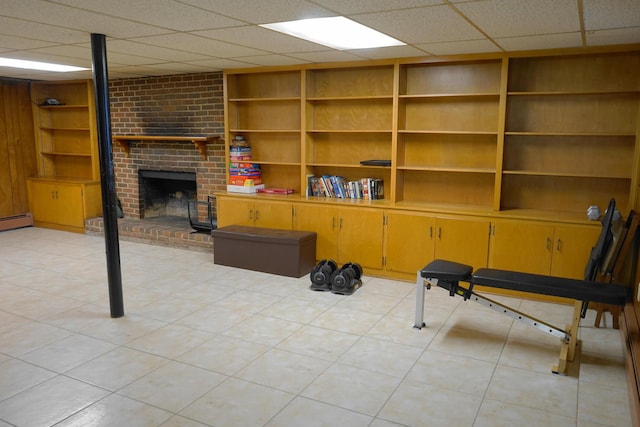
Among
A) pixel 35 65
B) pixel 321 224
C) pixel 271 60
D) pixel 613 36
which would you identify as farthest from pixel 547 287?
pixel 35 65

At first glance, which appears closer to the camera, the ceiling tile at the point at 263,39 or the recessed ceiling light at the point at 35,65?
the ceiling tile at the point at 263,39

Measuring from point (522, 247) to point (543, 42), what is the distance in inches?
69.3

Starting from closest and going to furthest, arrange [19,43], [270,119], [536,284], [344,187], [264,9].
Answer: [264,9] < [536,284] < [19,43] < [344,187] < [270,119]

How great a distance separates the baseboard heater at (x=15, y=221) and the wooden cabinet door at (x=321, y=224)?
4728 millimetres

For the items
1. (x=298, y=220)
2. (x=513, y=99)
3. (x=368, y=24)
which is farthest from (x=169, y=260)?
(x=513, y=99)

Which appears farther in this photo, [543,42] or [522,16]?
[543,42]

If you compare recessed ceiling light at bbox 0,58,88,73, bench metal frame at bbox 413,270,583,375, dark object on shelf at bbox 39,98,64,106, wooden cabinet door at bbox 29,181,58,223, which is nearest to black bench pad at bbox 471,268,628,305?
bench metal frame at bbox 413,270,583,375

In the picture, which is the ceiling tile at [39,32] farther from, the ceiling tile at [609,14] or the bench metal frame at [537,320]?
the ceiling tile at [609,14]

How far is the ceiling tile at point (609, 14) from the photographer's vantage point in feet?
8.98

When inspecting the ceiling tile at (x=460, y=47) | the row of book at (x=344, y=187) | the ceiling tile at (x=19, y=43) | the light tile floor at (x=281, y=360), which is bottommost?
the light tile floor at (x=281, y=360)

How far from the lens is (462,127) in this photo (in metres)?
5.04

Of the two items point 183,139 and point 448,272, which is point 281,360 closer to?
point 448,272

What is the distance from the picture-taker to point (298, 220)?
18.1 ft

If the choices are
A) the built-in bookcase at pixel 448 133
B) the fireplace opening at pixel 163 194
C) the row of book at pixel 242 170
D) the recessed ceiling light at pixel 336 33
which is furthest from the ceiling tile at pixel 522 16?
the fireplace opening at pixel 163 194
